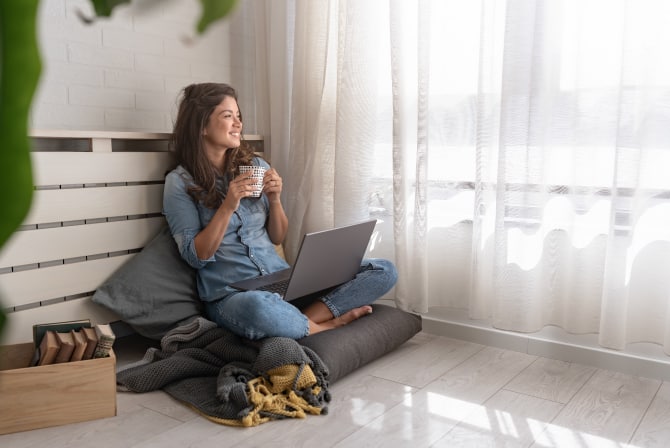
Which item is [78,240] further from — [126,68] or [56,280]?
[126,68]

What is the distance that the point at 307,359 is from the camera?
80.7 inches

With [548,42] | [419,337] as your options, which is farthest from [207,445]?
[548,42]

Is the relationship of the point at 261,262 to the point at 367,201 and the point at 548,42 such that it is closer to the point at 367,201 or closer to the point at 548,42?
the point at 367,201

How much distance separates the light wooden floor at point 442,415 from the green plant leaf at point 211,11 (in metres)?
1.69

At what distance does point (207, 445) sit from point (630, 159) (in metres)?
1.56

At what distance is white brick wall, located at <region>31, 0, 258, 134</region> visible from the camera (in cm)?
249

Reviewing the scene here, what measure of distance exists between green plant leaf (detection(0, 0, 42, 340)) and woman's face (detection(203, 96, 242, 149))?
237 cm

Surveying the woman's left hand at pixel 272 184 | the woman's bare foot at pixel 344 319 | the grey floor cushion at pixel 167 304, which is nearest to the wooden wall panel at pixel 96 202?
the grey floor cushion at pixel 167 304

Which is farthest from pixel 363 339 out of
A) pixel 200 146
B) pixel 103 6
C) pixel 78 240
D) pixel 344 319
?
pixel 103 6

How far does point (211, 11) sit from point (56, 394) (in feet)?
6.16

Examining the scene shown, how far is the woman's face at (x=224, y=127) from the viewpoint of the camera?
2500 mm

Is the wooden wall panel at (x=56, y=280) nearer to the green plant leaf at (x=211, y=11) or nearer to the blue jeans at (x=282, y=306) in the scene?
the blue jeans at (x=282, y=306)

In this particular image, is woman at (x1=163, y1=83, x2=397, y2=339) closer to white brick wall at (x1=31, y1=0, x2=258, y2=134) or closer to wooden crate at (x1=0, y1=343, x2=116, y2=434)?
white brick wall at (x1=31, y1=0, x2=258, y2=134)

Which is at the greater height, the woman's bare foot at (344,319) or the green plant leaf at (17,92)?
the green plant leaf at (17,92)
